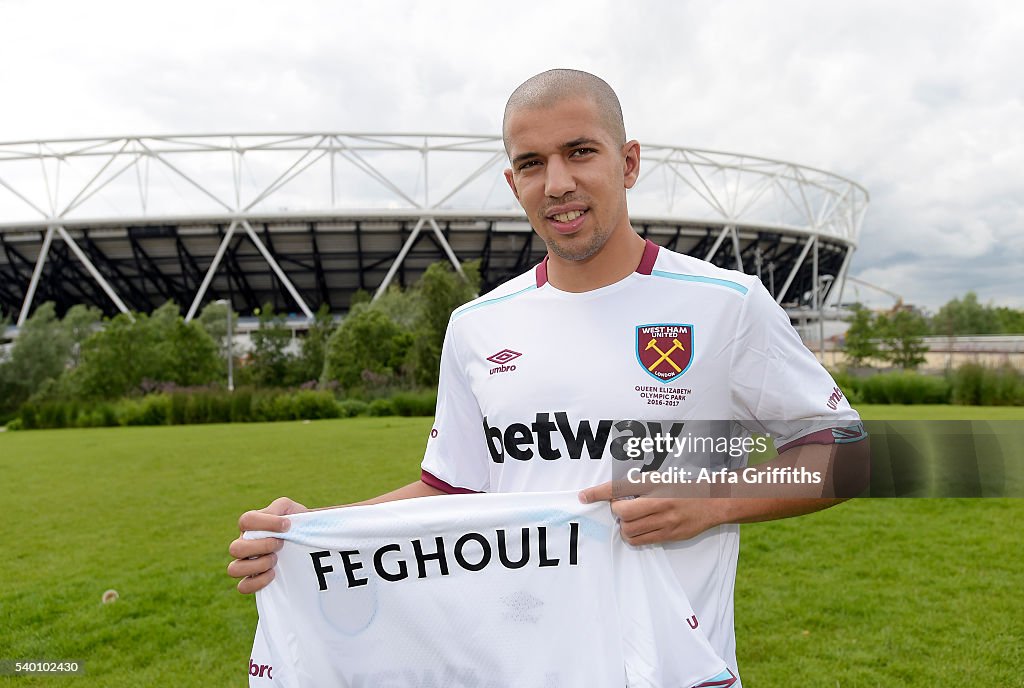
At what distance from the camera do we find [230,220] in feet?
144

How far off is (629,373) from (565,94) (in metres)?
0.73

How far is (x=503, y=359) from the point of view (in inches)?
78.7

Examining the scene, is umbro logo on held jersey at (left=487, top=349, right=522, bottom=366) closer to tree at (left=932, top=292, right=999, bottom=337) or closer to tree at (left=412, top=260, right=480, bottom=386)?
tree at (left=412, top=260, right=480, bottom=386)

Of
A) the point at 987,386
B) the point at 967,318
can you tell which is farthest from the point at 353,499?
the point at 967,318

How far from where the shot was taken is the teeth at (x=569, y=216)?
Result: 183cm

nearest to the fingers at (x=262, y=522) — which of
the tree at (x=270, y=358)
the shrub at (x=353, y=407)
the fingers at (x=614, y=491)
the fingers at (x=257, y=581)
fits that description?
the fingers at (x=257, y=581)

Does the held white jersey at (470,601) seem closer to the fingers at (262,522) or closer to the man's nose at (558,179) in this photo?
the fingers at (262,522)

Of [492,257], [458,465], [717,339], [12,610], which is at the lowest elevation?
[12,610]

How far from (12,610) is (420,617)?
17.8ft

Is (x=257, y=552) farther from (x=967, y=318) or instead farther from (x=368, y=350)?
(x=967, y=318)

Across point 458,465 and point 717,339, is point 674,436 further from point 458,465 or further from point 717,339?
point 458,465

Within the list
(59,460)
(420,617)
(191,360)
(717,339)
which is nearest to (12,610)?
(420,617)

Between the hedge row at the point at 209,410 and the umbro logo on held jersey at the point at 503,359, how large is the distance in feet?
63.7

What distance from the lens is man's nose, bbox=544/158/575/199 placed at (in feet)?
5.83
